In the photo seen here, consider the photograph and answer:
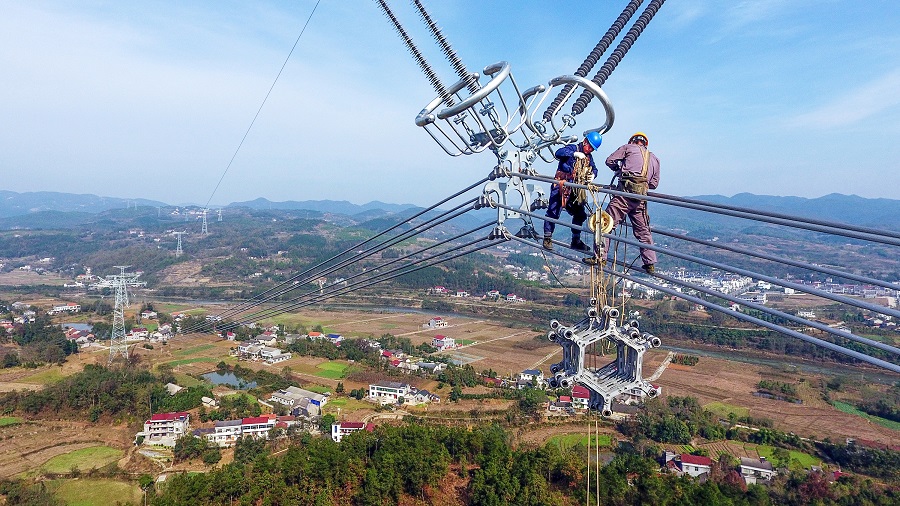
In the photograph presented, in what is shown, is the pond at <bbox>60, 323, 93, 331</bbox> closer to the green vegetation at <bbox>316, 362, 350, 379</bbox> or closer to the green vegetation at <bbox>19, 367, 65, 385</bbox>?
the green vegetation at <bbox>19, 367, 65, 385</bbox>

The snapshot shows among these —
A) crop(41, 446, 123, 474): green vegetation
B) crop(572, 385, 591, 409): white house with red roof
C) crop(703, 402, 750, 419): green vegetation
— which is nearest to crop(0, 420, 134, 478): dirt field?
crop(41, 446, 123, 474): green vegetation

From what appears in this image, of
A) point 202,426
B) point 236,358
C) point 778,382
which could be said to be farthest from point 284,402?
point 778,382

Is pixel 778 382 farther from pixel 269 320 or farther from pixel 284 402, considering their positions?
pixel 269 320

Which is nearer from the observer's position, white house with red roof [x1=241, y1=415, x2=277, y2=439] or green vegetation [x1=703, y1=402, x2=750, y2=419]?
white house with red roof [x1=241, y1=415, x2=277, y2=439]

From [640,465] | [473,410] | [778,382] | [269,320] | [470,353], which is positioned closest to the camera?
[640,465]

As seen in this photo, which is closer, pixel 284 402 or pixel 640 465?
pixel 640 465

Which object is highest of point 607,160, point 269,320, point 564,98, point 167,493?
point 564,98
